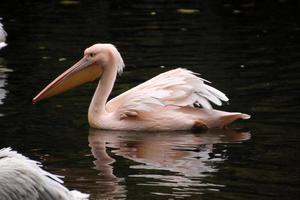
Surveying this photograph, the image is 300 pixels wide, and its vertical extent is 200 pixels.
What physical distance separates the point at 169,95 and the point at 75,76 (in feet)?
3.38

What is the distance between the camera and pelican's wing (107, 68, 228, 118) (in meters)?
8.47

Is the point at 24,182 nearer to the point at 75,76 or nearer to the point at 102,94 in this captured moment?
the point at 102,94

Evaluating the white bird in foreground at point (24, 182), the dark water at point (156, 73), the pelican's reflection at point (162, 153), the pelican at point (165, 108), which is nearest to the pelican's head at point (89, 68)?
the dark water at point (156, 73)

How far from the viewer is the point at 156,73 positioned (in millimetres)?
10477

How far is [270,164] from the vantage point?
23.4ft

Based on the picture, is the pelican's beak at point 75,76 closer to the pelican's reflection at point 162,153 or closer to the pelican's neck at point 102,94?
the pelican's neck at point 102,94

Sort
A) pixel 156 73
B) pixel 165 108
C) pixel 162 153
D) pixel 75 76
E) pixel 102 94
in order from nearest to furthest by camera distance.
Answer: pixel 162 153 → pixel 165 108 → pixel 102 94 → pixel 75 76 → pixel 156 73

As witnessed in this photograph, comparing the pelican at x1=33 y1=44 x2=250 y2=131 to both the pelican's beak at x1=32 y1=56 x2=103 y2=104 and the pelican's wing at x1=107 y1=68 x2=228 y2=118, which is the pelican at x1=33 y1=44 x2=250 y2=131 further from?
the pelican's beak at x1=32 y1=56 x2=103 y2=104

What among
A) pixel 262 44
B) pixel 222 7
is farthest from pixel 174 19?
pixel 262 44

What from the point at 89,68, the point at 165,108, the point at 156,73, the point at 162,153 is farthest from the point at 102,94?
the point at 156,73

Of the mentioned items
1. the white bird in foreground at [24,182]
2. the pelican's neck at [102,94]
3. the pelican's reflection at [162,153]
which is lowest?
the pelican's reflection at [162,153]

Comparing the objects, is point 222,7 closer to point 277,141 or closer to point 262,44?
point 262,44

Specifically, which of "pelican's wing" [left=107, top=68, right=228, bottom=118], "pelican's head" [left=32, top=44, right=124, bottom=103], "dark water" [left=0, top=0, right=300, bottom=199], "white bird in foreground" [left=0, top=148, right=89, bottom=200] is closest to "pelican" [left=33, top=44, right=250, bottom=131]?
"pelican's wing" [left=107, top=68, right=228, bottom=118]

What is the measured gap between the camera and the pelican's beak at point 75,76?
9016 millimetres
